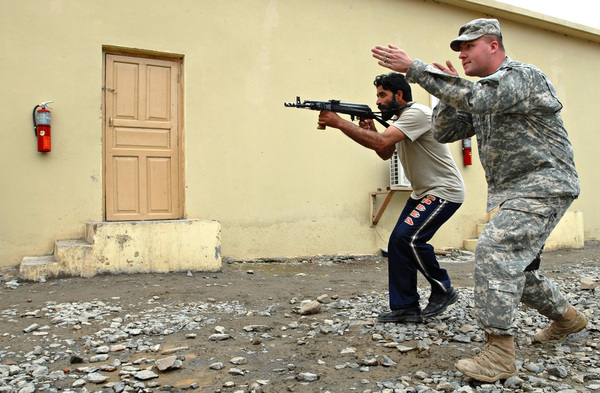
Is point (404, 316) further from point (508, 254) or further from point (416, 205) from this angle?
point (508, 254)

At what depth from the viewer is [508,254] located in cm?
227

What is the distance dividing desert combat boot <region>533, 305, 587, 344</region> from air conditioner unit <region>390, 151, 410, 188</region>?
13.0ft

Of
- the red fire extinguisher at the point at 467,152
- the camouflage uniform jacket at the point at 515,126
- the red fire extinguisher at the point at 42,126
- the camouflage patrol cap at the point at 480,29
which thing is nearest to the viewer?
the camouflage uniform jacket at the point at 515,126

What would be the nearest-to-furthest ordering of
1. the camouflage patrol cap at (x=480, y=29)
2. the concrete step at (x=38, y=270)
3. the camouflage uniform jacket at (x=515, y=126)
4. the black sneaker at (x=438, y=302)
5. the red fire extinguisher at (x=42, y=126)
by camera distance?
1. the camouflage uniform jacket at (x=515, y=126)
2. the camouflage patrol cap at (x=480, y=29)
3. the black sneaker at (x=438, y=302)
4. the concrete step at (x=38, y=270)
5. the red fire extinguisher at (x=42, y=126)

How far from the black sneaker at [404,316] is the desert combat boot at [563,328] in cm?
74

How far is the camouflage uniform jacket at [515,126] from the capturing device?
2.19m

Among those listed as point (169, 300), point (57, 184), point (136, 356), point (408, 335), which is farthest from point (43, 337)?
point (57, 184)

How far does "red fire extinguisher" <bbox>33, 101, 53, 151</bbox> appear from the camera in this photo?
5078mm

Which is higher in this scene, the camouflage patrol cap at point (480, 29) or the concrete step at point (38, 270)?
the camouflage patrol cap at point (480, 29)

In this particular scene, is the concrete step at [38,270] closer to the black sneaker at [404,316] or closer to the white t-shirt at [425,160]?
the black sneaker at [404,316]

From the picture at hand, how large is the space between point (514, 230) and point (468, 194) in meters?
5.89

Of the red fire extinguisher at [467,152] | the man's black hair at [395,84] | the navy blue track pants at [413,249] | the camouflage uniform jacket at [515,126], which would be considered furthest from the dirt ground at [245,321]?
the red fire extinguisher at [467,152]

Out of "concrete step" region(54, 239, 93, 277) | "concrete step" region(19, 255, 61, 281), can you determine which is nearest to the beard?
"concrete step" region(54, 239, 93, 277)

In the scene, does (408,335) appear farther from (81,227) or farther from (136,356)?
(81,227)
